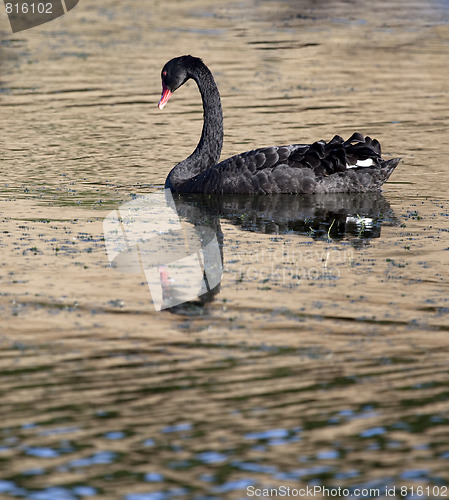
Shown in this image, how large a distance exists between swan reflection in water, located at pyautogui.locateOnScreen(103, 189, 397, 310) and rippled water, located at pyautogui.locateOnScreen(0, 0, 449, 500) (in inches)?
2.1

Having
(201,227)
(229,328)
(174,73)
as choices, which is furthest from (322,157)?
(229,328)

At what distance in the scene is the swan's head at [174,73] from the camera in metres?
11.8

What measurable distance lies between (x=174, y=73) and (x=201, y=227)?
9.54ft

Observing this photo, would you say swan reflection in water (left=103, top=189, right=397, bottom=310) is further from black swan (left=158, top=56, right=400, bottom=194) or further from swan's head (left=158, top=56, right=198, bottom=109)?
swan's head (left=158, top=56, right=198, bottom=109)

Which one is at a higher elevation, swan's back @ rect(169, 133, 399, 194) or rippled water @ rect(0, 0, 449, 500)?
swan's back @ rect(169, 133, 399, 194)

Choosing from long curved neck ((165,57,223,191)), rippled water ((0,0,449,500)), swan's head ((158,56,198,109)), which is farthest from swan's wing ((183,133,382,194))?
swan's head ((158,56,198,109))

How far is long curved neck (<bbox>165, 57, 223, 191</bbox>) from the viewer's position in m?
11.4

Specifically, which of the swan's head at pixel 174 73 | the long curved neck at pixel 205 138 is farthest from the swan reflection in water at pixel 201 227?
the swan's head at pixel 174 73

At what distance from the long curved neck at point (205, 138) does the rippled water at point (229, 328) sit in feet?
1.26

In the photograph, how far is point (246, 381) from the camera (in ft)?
18.5

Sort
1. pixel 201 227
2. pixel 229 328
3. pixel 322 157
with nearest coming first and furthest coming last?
1. pixel 229 328
2. pixel 201 227
3. pixel 322 157

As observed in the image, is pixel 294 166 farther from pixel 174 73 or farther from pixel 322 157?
pixel 174 73

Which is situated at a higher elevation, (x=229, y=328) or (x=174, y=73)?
(x=174, y=73)

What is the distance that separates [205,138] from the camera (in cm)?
1177
